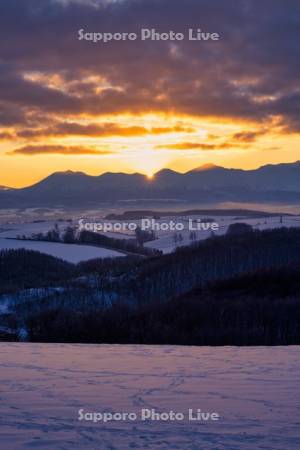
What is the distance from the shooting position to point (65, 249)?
399 feet

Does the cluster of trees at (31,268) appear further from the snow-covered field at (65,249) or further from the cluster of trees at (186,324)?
the cluster of trees at (186,324)

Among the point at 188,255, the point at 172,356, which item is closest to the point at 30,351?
the point at 172,356

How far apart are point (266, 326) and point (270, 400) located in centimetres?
1576

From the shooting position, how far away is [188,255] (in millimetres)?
78562

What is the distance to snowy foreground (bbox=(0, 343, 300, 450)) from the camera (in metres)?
10.5

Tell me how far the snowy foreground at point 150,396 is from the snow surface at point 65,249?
85686 mm

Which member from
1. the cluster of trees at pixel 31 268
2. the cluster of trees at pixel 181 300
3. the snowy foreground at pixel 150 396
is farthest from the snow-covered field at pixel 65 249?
the snowy foreground at pixel 150 396

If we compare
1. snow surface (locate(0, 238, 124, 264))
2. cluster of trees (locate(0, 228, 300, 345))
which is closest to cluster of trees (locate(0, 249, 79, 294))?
cluster of trees (locate(0, 228, 300, 345))

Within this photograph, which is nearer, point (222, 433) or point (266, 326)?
point (222, 433)

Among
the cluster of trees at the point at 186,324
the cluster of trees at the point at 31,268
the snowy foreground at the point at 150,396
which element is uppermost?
the snowy foreground at the point at 150,396

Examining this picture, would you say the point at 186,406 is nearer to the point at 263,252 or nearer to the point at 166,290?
the point at 166,290

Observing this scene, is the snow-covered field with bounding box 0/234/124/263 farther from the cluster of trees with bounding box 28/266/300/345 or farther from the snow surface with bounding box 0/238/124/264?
the cluster of trees with bounding box 28/266/300/345

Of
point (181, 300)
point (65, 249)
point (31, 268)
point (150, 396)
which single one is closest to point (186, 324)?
point (181, 300)

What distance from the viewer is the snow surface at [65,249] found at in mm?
110819
